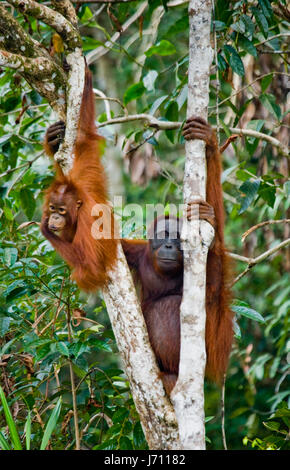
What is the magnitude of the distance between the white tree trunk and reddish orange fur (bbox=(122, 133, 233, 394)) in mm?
433

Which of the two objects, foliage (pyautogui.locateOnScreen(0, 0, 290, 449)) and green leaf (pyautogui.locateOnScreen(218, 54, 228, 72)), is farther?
green leaf (pyautogui.locateOnScreen(218, 54, 228, 72))

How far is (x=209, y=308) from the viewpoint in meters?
4.04

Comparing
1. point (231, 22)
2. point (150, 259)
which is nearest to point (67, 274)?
point (150, 259)

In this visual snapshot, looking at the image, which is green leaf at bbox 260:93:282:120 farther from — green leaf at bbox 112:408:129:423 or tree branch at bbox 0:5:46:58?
green leaf at bbox 112:408:129:423

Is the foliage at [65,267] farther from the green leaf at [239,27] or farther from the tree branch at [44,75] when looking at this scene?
the tree branch at [44,75]

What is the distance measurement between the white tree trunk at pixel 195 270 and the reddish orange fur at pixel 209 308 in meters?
0.43

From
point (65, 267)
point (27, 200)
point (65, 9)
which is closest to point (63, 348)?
point (65, 267)

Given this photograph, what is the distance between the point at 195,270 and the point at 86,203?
44.5 inches

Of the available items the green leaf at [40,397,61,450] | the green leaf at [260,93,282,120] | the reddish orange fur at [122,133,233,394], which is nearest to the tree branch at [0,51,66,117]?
the reddish orange fur at [122,133,233,394]

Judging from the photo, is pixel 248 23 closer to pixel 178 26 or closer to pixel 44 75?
pixel 178 26

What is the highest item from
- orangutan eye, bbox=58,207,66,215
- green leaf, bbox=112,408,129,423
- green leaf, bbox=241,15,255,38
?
green leaf, bbox=241,15,255,38

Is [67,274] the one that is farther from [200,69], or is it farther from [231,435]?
[231,435]

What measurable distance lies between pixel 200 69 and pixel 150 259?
1.62 m

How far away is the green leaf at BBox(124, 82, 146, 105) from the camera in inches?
198
